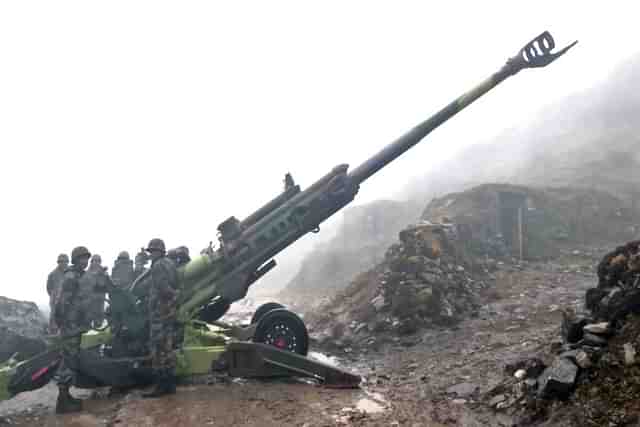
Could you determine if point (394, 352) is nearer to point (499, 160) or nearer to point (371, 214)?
point (371, 214)

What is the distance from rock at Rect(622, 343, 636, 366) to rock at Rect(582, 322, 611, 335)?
40 centimetres

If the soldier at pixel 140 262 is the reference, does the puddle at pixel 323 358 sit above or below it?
below

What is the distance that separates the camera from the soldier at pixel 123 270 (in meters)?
12.0

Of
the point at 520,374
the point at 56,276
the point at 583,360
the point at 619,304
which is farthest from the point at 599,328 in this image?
the point at 56,276

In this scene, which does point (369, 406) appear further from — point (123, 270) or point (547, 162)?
point (547, 162)

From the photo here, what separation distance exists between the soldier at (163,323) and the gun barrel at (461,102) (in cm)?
332

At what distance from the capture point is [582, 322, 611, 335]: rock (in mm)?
4762

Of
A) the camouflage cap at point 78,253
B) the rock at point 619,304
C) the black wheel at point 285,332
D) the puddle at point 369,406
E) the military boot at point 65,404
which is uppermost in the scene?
the camouflage cap at point 78,253

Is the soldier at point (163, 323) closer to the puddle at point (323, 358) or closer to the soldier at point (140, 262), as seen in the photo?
the puddle at point (323, 358)

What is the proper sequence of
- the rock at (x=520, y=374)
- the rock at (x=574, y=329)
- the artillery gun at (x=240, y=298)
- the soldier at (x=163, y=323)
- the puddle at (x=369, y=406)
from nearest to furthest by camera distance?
1. the rock at (x=574, y=329)
2. the rock at (x=520, y=374)
3. the puddle at (x=369, y=406)
4. the soldier at (x=163, y=323)
5. the artillery gun at (x=240, y=298)

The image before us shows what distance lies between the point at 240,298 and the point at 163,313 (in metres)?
1.41

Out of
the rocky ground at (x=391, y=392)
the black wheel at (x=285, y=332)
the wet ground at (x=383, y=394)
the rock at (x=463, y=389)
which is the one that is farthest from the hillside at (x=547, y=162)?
the rock at (x=463, y=389)

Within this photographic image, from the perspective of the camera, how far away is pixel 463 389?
5.96m

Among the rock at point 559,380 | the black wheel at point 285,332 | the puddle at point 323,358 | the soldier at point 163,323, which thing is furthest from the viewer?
the puddle at point 323,358
